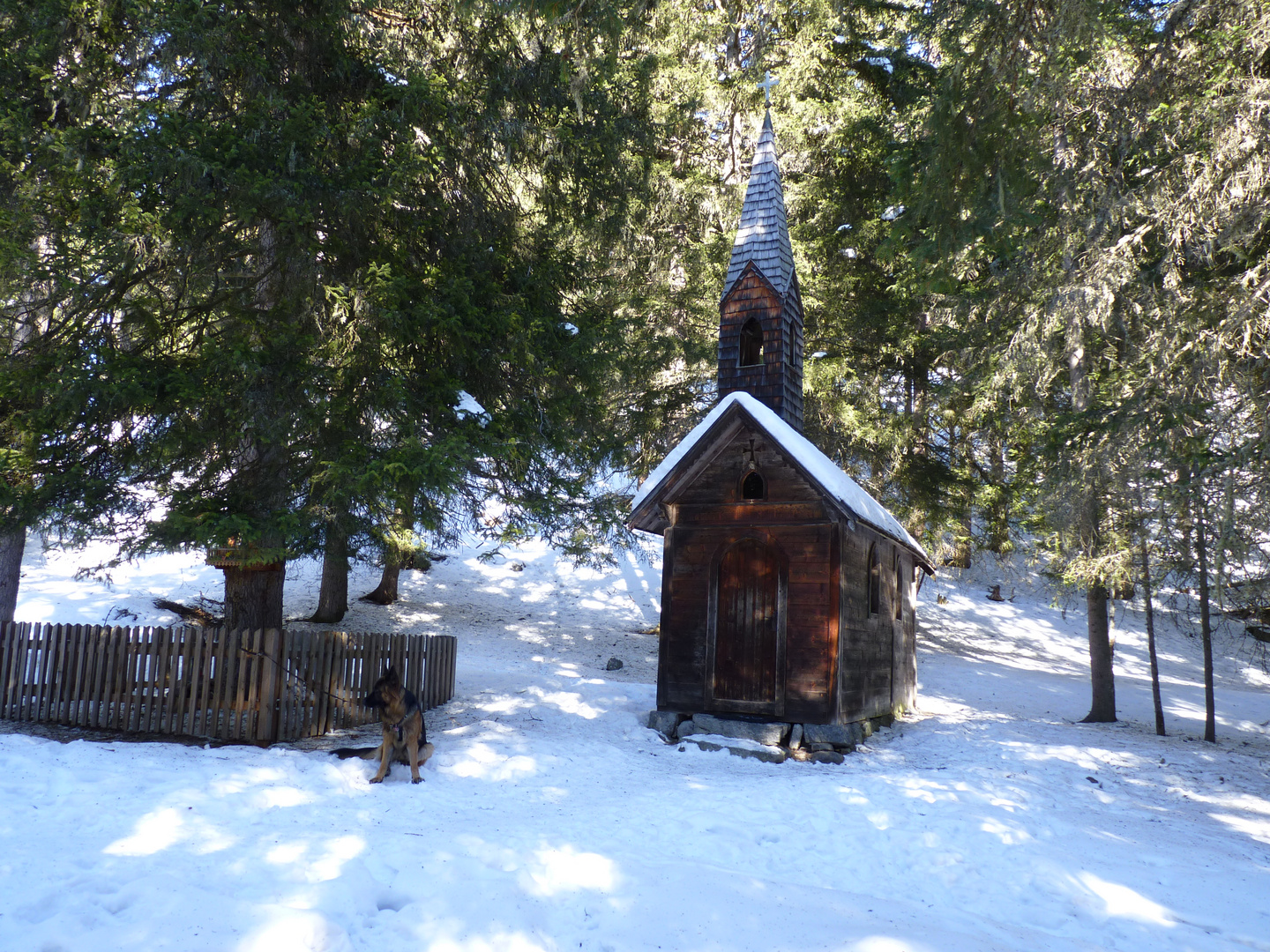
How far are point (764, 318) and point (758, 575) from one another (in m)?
4.75

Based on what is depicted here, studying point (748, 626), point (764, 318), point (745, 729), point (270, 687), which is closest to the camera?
point (270, 687)

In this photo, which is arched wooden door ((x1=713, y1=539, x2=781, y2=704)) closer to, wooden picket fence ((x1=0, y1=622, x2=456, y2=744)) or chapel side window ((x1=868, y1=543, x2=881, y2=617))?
chapel side window ((x1=868, y1=543, x2=881, y2=617))

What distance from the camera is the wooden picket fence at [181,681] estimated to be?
9.37 m

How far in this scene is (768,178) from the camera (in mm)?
15266

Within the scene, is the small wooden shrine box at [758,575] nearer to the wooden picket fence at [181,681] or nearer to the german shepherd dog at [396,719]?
the german shepherd dog at [396,719]

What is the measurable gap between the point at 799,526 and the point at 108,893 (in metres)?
9.21

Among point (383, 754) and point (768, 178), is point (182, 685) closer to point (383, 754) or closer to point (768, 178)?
point (383, 754)

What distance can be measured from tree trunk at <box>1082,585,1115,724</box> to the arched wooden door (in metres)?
7.89

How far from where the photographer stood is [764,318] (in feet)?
46.1

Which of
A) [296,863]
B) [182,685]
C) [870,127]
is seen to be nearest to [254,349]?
[182,685]

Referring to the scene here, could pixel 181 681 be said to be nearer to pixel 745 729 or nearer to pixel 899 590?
pixel 745 729

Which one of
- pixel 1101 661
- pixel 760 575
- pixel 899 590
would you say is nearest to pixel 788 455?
pixel 760 575

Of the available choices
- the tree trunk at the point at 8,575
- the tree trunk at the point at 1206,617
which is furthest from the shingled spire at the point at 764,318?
the tree trunk at the point at 8,575

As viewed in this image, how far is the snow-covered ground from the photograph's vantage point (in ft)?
15.5
